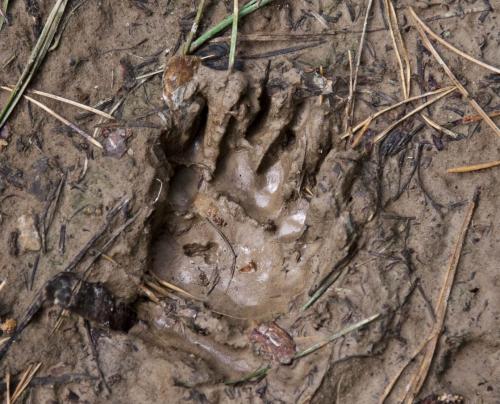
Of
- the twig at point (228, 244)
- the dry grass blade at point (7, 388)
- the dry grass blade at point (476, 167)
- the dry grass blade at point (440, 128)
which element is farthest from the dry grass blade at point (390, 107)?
the dry grass blade at point (7, 388)

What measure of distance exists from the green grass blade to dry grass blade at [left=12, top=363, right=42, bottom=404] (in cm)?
171

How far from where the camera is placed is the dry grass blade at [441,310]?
2725 mm

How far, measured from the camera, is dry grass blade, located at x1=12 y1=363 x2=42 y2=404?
9.05 feet

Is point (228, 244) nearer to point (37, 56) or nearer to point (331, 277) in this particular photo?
point (331, 277)

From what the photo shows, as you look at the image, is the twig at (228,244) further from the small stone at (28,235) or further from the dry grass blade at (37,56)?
the dry grass blade at (37,56)

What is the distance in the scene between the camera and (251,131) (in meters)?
3.11

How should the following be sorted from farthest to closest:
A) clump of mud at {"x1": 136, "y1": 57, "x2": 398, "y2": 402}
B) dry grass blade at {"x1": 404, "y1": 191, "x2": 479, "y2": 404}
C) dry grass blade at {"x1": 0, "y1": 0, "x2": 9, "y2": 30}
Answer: dry grass blade at {"x1": 0, "y1": 0, "x2": 9, "y2": 30} < clump of mud at {"x1": 136, "y1": 57, "x2": 398, "y2": 402} < dry grass blade at {"x1": 404, "y1": 191, "x2": 479, "y2": 404}

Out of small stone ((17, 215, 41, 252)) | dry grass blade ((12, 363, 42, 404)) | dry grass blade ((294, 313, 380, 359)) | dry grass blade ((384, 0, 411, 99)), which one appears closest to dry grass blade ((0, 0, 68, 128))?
small stone ((17, 215, 41, 252))

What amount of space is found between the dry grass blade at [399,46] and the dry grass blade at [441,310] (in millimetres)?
641

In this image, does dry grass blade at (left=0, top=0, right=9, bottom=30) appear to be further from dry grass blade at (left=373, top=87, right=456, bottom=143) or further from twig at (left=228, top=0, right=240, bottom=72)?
dry grass blade at (left=373, top=87, right=456, bottom=143)

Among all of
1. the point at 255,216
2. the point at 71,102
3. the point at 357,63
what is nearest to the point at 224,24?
the point at 357,63

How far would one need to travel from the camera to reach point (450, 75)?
297 centimetres

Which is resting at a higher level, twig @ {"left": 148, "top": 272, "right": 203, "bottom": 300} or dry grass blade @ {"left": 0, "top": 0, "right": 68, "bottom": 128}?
dry grass blade @ {"left": 0, "top": 0, "right": 68, "bottom": 128}

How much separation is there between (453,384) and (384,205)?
88 centimetres
